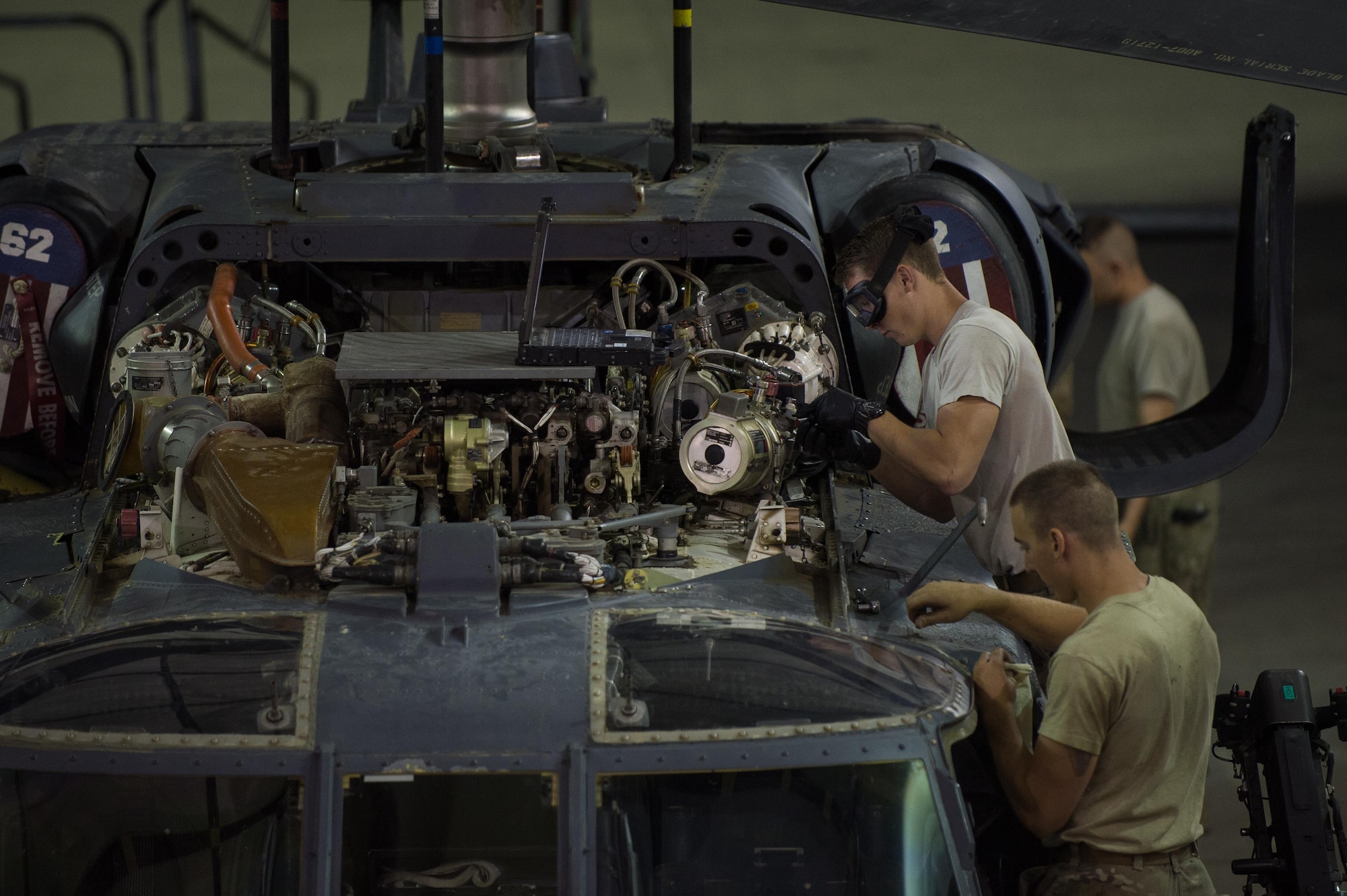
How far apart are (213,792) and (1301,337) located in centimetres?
1104

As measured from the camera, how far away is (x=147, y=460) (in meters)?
4.82

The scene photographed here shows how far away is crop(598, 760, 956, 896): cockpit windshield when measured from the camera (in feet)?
12.1

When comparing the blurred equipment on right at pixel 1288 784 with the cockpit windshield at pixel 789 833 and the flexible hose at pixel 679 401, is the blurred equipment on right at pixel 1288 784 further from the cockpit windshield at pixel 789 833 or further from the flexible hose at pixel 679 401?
the flexible hose at pixel 679 401

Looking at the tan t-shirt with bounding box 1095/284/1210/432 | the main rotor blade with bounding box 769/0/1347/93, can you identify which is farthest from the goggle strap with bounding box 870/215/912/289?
the tan t-shirt with bounding box 1095/284/1210/432

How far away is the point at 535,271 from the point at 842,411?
3.05 feet

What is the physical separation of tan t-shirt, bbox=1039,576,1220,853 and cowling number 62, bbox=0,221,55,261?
391 cm

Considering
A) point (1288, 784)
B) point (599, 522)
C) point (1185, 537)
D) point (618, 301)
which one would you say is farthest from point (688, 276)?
point (1185, 537)

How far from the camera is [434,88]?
5.47m

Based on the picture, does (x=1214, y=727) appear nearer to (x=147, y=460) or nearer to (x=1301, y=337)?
(x=147, y=460)

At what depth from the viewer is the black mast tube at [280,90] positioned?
18.6ft

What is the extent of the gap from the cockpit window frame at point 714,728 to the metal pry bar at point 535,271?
3.38 feet

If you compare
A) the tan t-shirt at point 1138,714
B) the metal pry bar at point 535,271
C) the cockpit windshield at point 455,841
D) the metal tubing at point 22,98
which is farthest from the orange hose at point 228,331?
the metal tubing at point 22,98

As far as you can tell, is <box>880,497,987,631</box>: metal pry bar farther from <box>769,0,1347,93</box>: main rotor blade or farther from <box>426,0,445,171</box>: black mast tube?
<box>426,0,445,171</box>: black mast tube

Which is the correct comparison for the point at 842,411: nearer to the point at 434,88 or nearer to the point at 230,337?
the point at 434,88
